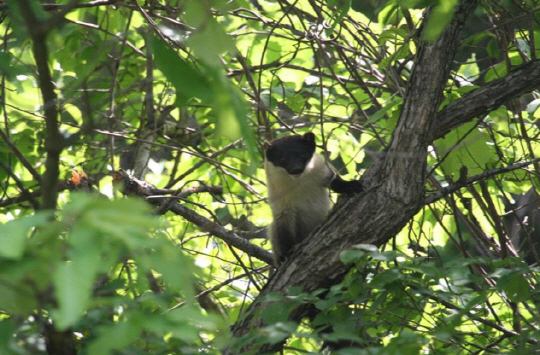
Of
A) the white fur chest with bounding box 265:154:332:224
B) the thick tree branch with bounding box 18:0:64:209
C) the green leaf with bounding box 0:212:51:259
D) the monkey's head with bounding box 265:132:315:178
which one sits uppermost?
the monkey's head with bounding box 265:132:315:178

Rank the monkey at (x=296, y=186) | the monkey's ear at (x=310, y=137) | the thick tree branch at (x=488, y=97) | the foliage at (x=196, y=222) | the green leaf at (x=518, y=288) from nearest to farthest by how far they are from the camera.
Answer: the foliage at (x=196, y=222), the green leaf at (x=518, y=288), the thick tree branch at (x=488, y=97), the monkey at (x=296, y=186), the monkey's ear at (x=310, y=137)

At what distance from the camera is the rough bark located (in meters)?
4.12

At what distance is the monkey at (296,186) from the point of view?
Answer: 6.33m

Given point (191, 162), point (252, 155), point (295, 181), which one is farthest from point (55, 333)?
point (191, 162)

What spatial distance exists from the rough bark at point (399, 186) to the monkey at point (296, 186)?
2007mm

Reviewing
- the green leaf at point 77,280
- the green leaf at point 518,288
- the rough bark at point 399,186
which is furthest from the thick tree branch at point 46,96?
the rough bark at point 399,186

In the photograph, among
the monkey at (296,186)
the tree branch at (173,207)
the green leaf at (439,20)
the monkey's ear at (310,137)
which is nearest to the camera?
the green leaf at (439,20)

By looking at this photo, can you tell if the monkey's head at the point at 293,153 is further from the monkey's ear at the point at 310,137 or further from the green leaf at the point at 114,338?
the green leaf at the point at 114,338

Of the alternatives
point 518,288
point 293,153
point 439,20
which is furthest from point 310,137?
point 439,20

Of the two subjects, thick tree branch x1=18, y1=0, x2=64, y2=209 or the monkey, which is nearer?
thick tree branch x1=18, y1=0, x2=64, y2=209

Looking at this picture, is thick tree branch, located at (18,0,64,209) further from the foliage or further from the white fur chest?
the white fur chest

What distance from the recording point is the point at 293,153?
6.43 meters

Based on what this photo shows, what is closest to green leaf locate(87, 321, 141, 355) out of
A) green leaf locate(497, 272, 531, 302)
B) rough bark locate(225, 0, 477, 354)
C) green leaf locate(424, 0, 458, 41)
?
green leaf locate(424, 0, 458, 41)

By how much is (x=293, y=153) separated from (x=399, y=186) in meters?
2.37
